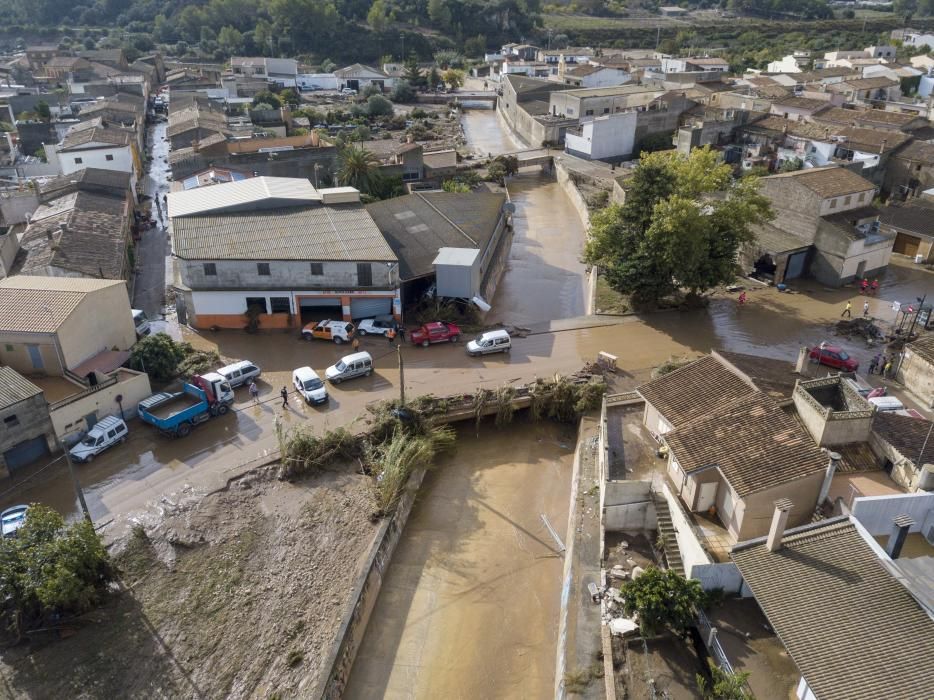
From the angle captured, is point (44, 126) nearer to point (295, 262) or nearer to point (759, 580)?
point (295, 262)

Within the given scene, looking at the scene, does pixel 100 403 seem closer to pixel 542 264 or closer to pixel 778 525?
pixel 778 525

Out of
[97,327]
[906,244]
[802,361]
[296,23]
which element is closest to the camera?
[802,361]

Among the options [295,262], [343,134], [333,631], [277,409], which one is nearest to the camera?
[333,631]

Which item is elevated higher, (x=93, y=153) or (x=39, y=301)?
(x=39, y=301)

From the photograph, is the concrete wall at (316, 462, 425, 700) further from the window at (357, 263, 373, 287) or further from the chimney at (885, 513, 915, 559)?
the chimney at (885, 513, 915, 559)

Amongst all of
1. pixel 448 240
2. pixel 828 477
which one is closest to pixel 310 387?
pixel 448 240

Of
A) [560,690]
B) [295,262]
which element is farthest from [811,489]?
[295,262]

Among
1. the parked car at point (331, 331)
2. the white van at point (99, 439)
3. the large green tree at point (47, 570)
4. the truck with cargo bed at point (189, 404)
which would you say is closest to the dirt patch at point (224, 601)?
the large green tree at point (47, 570)
